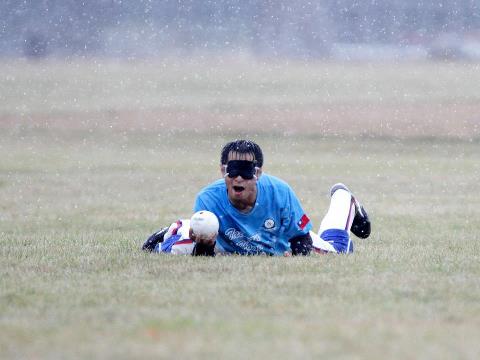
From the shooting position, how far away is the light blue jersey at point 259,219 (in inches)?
325

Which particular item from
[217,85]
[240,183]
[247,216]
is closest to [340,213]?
[247,216]

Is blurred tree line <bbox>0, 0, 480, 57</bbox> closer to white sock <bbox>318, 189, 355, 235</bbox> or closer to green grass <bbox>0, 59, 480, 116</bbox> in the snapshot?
green grass <bbox>0, 59, 480, 116</bbox>

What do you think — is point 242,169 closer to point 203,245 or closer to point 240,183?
point 240,183

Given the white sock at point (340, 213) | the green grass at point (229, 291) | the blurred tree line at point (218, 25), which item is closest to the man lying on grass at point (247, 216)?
the green grass at point (229, 291)

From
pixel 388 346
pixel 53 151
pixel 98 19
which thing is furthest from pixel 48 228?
pixel 98 19

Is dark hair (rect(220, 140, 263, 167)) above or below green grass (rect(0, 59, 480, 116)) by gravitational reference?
below

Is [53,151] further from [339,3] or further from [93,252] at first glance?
[339,3]

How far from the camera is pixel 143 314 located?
5691 millimetres

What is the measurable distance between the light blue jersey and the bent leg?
1.86 feet

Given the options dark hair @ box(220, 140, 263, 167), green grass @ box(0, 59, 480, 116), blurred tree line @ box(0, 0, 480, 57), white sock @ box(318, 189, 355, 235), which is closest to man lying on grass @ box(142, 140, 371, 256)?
dark hair @ box(220, 140, 263, 167)

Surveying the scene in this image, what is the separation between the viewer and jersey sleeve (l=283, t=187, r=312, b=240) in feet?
27.2

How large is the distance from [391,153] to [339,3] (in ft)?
111

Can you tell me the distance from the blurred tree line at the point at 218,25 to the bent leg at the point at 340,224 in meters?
39.5

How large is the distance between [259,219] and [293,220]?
278 mm
